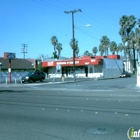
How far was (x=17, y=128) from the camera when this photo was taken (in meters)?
7.52

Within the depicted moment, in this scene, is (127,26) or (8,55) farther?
(127,26)

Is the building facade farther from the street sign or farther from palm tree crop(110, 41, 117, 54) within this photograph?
palm tree crop(110, 41, 117, 54)

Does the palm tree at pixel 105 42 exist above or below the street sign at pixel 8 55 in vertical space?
above

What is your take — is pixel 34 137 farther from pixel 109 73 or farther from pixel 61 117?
pixel 109 73

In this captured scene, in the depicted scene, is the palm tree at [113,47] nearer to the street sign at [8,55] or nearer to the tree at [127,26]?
the tree at [127,26]

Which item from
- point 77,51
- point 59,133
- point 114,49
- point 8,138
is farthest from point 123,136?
point 77,51

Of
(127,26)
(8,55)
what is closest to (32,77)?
(8,55)

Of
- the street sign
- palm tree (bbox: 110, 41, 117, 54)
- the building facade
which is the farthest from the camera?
palm tree (bbox: 110, 41, 117, 54)

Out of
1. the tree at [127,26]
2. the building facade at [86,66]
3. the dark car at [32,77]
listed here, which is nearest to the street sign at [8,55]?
the dark car at [32,77]

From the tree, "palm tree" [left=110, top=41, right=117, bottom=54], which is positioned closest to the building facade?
the tree

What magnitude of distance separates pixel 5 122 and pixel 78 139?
325cm

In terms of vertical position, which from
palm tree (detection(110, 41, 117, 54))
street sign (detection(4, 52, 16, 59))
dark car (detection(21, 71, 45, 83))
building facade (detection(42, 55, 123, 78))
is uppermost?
palm tree (detection(110, 41, 117, 54))

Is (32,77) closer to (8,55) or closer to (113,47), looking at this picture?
(8,55)

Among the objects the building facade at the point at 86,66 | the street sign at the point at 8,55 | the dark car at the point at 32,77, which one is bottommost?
the dark car at the point at 32,77
